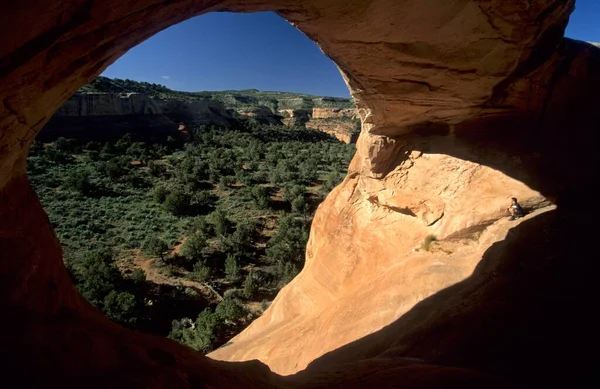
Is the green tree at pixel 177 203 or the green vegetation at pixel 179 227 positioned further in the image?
the green tree at pixel 177 203

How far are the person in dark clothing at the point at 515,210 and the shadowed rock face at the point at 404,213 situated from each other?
19 centimetres

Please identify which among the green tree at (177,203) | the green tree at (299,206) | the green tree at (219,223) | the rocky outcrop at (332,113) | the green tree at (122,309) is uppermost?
the rocky outcrop at (332,113)

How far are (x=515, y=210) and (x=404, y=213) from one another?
299 centimetres

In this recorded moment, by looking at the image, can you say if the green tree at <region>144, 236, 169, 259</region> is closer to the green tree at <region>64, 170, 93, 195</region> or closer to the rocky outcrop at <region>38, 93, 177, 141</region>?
the green tree at <region>64, 170, 93, 195</region>

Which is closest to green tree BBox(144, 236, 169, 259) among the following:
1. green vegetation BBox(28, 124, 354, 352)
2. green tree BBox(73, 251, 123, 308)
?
green vegetation BBox(28, 124, 354, 352)

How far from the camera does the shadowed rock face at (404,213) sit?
11.0 ft

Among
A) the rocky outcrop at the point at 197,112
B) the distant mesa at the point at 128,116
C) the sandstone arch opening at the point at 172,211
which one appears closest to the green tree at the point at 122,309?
the sandstone arch opening at the point at 172,211

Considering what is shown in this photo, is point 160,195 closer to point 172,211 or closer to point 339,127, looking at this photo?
point 172,211

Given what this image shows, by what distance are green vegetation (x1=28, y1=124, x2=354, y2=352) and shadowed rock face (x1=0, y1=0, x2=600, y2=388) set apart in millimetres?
7208

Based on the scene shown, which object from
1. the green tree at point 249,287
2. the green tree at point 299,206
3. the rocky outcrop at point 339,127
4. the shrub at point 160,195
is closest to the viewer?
the green tree at point 249,287

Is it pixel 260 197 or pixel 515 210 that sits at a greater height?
pixel 260 197

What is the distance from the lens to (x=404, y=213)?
32.1 feet

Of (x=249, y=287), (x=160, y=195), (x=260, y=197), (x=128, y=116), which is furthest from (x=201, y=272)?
(x=128, y=116)

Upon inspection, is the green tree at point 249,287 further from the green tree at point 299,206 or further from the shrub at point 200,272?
the green tree at point 299,206
